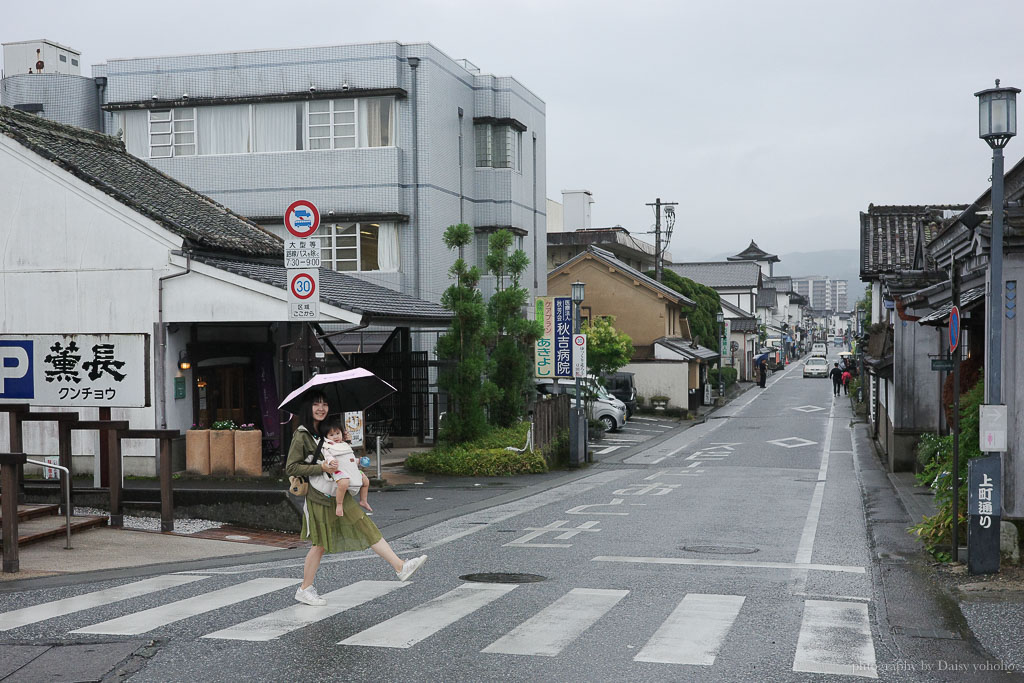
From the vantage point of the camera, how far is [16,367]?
1359cm

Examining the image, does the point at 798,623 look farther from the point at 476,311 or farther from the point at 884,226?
the point at 884,226

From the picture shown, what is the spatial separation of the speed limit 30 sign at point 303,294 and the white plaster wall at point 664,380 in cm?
3508

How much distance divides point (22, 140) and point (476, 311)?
956cm

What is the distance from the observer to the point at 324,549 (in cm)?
870

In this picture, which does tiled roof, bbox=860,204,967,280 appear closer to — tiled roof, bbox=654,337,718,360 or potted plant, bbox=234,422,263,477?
tiled roof, bbox=654,337,718,360

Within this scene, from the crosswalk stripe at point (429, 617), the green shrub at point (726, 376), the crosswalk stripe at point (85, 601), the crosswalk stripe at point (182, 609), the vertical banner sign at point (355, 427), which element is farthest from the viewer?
the green shrub at point (726, 376)

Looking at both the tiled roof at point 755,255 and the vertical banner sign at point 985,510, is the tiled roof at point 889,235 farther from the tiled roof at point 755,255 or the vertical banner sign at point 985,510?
the tiled roof at point 755,255

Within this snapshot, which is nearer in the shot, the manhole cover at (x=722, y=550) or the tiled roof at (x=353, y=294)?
the manhole cover at (x=722, y=550)

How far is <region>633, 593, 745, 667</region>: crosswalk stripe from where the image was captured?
7.06 m

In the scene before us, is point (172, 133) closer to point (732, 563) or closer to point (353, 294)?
point (353, 294)

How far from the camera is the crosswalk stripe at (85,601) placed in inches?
326

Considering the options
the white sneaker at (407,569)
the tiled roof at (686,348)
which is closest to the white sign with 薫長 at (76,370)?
the white sneaker at (407,569)

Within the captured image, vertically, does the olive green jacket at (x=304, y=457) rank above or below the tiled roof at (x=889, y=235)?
below

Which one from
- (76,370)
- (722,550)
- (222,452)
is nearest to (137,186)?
(222,452)
